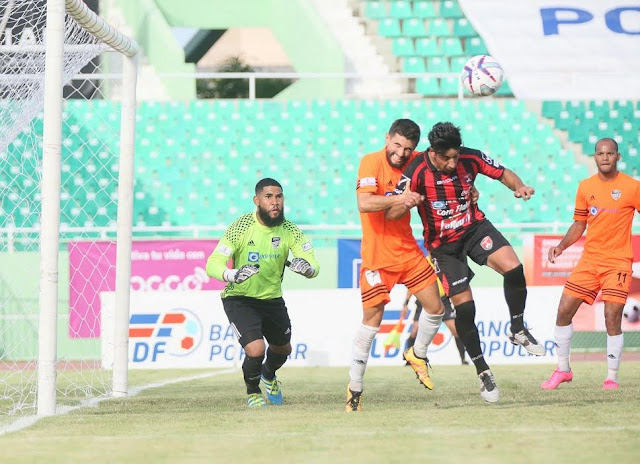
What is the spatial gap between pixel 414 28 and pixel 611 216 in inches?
562

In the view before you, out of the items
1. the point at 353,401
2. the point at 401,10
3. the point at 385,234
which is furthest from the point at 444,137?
the point at 401,10

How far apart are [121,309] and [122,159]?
1406 mm

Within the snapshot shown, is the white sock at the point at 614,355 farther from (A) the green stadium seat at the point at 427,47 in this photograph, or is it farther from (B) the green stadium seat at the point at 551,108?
(A) the green stadium seat at the point at 427,47

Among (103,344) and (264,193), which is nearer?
(264,193)

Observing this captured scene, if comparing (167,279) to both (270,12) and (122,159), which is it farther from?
(270,12)

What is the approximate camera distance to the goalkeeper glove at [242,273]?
821cm

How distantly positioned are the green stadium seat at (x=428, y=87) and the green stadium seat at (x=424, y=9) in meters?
1.91

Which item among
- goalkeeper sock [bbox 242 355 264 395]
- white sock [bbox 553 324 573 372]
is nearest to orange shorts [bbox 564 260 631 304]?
white sock [bbox 553 324 573 372]

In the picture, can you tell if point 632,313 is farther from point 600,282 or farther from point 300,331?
point 600,282

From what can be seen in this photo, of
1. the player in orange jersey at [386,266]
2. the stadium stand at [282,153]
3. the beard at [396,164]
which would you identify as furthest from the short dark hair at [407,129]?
the stadium stand at [282,153]

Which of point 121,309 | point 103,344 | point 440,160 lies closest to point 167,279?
point 103,344

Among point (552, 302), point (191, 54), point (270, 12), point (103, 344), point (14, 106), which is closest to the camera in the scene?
point (14, 106)

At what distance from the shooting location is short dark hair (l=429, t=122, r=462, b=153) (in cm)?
766

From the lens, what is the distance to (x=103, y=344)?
14500 millimetres
